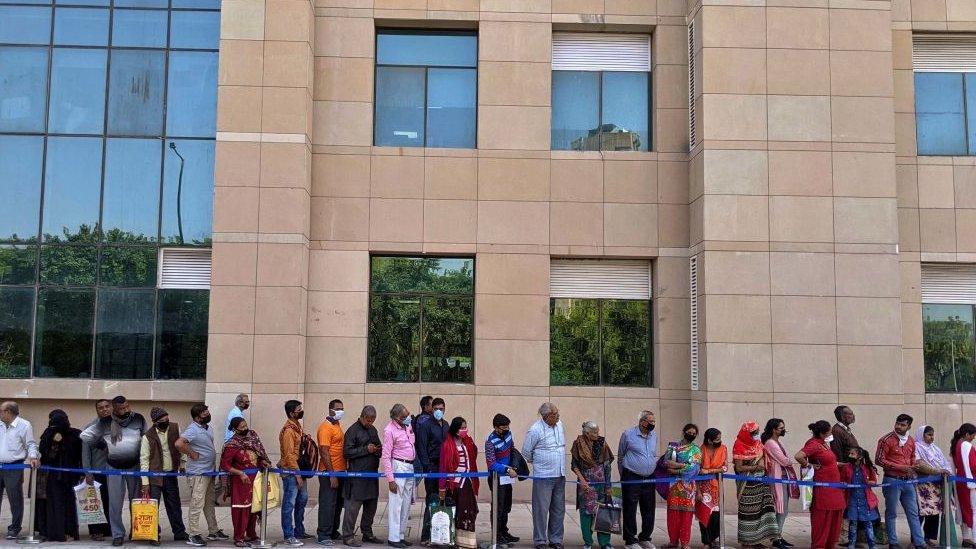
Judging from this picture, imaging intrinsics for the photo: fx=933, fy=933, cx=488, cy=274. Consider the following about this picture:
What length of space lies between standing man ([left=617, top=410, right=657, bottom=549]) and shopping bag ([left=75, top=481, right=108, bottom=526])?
6.85 meters

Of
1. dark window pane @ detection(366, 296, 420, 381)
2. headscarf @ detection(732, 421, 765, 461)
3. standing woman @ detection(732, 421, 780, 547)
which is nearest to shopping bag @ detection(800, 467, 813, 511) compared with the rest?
standing woman @ detection(732, 421, 780, 547)

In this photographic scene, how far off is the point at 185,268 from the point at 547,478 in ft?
24.6

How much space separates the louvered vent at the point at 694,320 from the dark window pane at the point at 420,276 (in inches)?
153

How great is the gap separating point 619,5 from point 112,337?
10.6 metres

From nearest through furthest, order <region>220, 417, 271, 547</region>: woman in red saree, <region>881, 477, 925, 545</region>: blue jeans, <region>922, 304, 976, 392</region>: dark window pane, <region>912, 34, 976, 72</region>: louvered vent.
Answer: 1. <region>220, 417, 271, 547</region>: woman in red saree
2. <region>881, 477, 925, 545</region>: blue jeans
3. <region>922, 304, 976, 392</region>: dark window pane
4. <region>912, 34, 976, 72</region>: louvered vent

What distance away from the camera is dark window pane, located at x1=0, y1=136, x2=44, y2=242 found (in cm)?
1595

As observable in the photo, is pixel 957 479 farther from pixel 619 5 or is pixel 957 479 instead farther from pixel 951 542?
pixel 619 5

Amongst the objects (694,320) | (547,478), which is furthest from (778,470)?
(694,320)

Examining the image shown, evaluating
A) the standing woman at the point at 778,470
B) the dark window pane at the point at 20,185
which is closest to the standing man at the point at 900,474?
the standing woman at the point at 778,470

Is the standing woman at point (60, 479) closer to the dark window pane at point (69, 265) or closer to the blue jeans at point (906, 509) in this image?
the dark window pane at point (69, 265)

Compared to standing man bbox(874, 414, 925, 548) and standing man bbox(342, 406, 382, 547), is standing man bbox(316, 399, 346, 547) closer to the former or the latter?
standing man bbox(342, 406, 382, 547)

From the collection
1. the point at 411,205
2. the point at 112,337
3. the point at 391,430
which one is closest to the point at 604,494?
the point at 391,430

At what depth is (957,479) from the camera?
1257cm

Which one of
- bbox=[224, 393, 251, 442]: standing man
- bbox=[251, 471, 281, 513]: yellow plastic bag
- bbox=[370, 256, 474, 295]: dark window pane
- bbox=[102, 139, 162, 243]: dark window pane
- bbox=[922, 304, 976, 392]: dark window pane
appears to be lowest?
bbox=[251, 471, 281, 513]: yellow plastic bag
